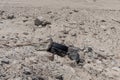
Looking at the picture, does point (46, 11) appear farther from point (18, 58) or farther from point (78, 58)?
point (18, 58)

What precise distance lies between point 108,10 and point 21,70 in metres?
5.82

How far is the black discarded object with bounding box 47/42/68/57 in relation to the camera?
19.7 feet

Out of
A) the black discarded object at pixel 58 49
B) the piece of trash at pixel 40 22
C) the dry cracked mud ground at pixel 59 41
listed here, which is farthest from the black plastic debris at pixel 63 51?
the piece of trash at pixel 40 22

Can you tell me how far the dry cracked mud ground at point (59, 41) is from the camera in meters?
5.07

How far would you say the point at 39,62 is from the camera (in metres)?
5.26

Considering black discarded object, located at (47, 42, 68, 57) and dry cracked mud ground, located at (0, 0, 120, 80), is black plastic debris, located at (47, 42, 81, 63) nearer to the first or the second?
black discarded object, located at (47, 42, 68, 57)

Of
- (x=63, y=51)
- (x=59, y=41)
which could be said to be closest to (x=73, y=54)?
(x=63, y=51)

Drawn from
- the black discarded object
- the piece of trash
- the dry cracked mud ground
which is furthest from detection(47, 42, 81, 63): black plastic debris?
the piece of trash

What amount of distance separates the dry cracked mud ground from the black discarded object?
A: 0.15m

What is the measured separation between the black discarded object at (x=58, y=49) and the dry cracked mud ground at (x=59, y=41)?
15cm

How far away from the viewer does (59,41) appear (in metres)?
6.86

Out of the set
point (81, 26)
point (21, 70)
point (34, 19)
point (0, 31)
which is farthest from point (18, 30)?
point (21, 70)

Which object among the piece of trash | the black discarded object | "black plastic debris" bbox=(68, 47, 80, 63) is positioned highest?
the piece of trash

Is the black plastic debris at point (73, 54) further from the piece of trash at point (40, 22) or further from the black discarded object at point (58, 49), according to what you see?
the piece of trash at point (40, 22)
